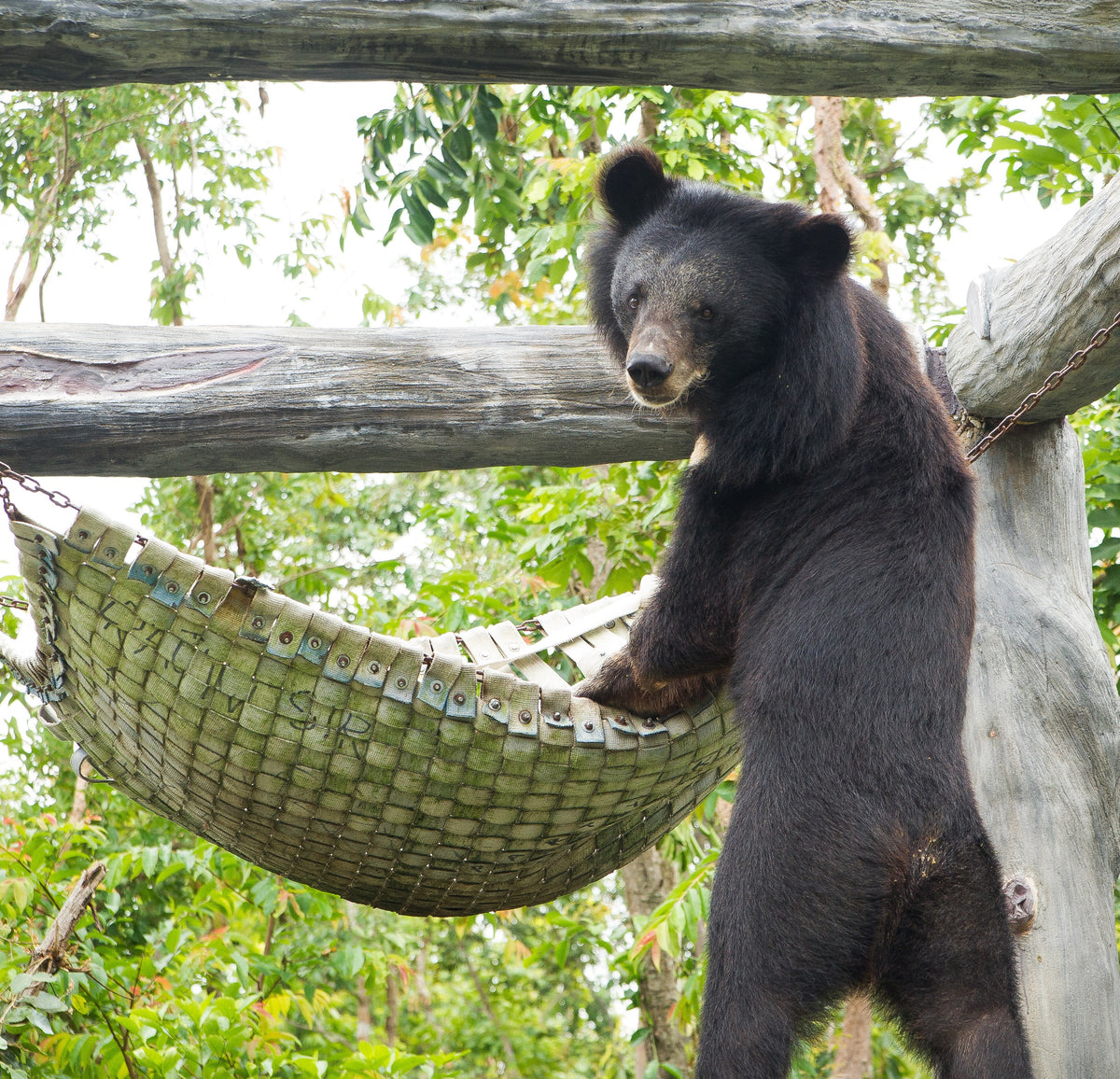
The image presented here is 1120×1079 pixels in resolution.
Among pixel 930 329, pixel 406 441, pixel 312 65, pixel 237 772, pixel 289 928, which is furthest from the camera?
pixel 289 928

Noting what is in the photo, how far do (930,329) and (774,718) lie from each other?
2.01 m

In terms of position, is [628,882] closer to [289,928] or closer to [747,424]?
[289,928]

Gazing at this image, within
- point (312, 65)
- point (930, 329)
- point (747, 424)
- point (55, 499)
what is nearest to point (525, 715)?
point (747, 424)

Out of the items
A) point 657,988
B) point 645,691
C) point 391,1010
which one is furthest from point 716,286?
point 391,1010

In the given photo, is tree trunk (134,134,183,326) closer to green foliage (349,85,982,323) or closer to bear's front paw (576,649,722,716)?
green foliage (349,85,982,323)

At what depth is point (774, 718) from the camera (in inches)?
76.9

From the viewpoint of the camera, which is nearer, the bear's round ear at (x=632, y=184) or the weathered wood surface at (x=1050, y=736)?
the weathered wood surface at (x=1050, y=736)

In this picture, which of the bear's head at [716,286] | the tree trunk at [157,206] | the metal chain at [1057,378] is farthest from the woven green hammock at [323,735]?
the tree trunk at [157,206]

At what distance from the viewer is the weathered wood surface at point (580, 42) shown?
1.77 m

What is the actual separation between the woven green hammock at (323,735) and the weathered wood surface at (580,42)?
0.77 m

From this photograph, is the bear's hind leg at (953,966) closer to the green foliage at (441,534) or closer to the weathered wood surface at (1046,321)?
the weathered wood surface at (1046,321)

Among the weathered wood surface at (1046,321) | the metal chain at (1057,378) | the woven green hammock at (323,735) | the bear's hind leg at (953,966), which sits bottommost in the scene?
the bear's hind leg at (953,966)

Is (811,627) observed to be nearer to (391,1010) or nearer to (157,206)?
(157,206)

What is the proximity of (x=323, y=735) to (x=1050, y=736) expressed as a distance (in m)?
1.59
